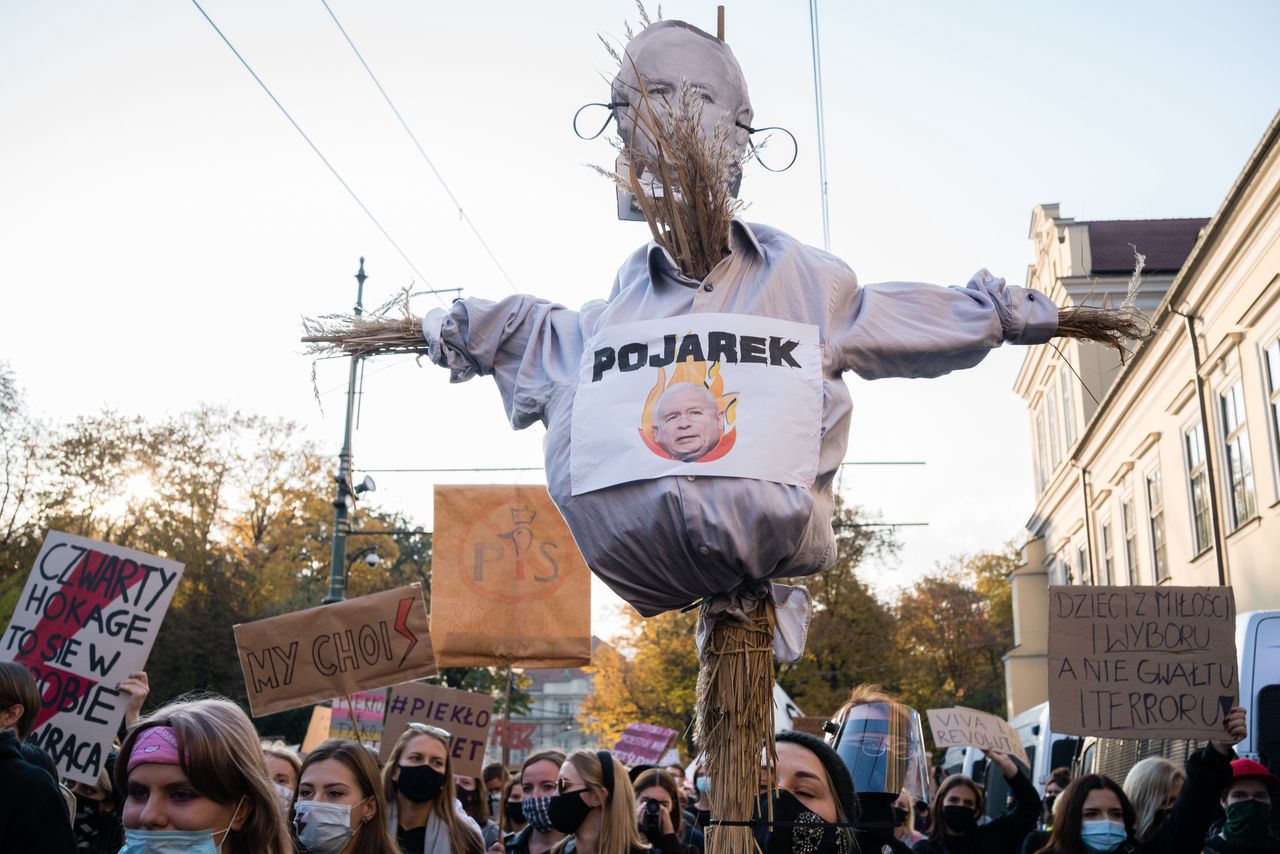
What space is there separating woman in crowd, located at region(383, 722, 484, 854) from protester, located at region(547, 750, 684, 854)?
0.43 m

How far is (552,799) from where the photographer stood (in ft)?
18.3

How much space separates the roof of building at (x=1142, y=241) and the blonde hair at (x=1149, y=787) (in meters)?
28.5

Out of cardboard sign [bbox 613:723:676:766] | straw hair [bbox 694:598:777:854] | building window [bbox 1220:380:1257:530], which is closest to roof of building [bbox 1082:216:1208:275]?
building window [bbox 1220:380:1257:530]

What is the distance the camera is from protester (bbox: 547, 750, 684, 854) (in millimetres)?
5535

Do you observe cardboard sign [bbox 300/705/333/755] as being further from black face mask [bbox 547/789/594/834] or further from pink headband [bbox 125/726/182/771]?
pink headband [bbox 125/726/182/771]

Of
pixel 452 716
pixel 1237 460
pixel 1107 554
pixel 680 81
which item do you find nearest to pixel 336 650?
pixel 452 716

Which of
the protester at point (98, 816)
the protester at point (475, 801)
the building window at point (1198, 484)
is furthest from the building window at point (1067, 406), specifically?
the protester at point (98, 816)

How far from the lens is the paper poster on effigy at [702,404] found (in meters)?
2.97

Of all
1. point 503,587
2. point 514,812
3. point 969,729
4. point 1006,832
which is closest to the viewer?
point 1006,832

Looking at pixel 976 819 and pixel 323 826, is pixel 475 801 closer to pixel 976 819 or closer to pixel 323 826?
pixel 976 819

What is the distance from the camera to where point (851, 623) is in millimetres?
34688

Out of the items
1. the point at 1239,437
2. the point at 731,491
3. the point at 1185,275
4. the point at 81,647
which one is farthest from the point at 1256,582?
the point at 731,491

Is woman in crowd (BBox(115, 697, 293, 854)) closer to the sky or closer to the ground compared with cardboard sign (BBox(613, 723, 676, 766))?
closer to the ground

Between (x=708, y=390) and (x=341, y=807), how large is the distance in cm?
252
